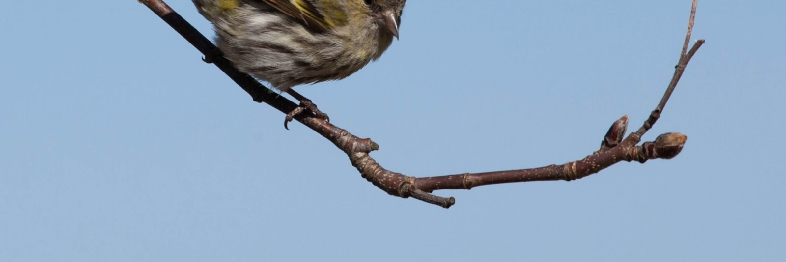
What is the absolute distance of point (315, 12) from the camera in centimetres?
490

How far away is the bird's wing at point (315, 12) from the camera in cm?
479

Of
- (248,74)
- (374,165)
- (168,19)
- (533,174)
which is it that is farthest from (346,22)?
(533,174)

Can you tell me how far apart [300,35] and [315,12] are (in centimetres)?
17

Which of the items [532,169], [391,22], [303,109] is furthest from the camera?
[391,22]

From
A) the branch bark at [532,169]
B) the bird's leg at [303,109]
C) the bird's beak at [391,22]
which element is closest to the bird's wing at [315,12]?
the bird's beak at [391,22]

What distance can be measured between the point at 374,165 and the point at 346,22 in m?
1.58

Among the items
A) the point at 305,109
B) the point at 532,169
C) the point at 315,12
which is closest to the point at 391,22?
the point at 315,12

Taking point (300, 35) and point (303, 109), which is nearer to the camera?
point (303, 109)

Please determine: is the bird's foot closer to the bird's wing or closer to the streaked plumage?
the streaked plumage

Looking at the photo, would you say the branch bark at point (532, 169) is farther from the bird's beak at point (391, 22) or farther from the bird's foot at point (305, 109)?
the bird's beak at point (391, 22)

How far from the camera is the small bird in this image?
4664 mm

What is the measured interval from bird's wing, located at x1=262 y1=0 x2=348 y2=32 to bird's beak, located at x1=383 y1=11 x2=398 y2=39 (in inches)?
10.1

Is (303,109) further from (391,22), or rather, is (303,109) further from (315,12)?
(391,22)

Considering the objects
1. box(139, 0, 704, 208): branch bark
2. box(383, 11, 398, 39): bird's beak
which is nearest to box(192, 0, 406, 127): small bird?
box(383, 11, 398, 39): bird's beak
